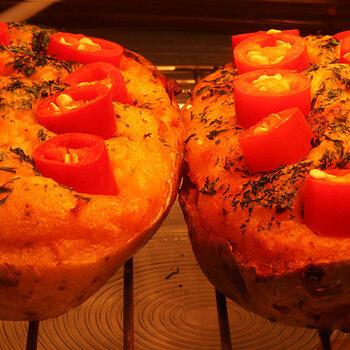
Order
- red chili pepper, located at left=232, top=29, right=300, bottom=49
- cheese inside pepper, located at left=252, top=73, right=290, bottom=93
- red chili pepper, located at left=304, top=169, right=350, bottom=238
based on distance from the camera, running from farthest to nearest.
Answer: red chili pepper, located at left=232, top=29, right=300, bottom=49 → cheese inside pepper, located at left=252, top=73, right=290, bottom=93 → red chili pepper, located at left=304, top=169, right=350, bottom=238

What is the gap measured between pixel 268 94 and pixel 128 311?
0.77m

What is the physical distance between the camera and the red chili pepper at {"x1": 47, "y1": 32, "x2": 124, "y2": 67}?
2344mm

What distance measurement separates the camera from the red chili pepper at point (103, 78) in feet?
6.93

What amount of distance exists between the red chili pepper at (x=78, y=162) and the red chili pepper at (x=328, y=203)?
522 mm

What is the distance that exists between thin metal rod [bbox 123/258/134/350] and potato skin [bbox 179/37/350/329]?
0.80 ft

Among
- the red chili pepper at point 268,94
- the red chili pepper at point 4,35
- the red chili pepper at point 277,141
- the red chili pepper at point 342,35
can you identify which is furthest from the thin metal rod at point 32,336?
the red chili pepper at point 342,35

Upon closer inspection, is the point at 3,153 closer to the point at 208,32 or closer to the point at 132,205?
the point at 132,205

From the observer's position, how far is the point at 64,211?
161cm

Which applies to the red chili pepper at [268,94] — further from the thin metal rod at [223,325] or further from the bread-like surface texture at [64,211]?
the thin metal rod at [223,325]

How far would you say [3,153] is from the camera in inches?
69.6

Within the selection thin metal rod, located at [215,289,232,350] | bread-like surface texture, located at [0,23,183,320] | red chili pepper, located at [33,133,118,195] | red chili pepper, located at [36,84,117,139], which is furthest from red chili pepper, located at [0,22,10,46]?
thin metal rod, located at [215,289,232,350]

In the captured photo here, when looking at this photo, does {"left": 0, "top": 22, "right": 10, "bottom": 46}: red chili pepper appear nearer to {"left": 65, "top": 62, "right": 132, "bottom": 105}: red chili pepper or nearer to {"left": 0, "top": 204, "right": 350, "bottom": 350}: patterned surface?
{"left": 65, "top": 62, "right": 132, "bottom": 105}: red chili pepper

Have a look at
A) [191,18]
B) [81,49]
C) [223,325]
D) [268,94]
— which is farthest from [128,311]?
[191,18]

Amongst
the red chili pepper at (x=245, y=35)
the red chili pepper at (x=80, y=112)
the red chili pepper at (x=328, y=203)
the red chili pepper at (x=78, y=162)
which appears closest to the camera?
the red chili pepper at (x=328, y=203)
